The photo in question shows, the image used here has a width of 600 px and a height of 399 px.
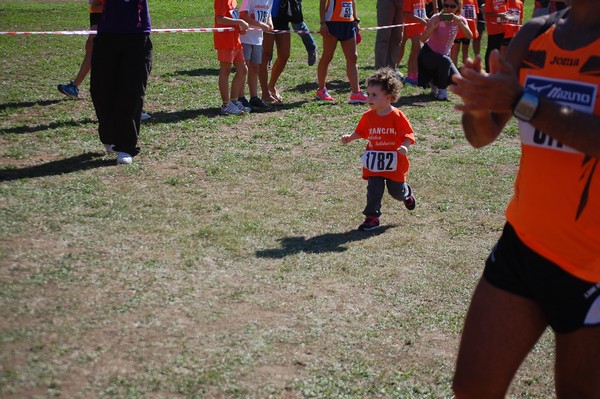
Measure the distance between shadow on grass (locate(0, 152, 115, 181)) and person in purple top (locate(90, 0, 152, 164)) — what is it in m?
0.25

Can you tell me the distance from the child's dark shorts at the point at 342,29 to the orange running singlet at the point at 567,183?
911 centimetres

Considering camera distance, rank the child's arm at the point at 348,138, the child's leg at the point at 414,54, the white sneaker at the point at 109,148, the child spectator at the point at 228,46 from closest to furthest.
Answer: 1. the child's arm at the point at 348,138
2. the white sneaker at the point at 109,148
3. the child spectator at the point at 228,46
4. the child's leg at the point at 414,54

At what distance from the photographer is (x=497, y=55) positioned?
2.95 m

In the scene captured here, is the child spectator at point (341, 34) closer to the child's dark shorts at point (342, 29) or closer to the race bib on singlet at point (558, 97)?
the child's dark shorts at point (342, 29)

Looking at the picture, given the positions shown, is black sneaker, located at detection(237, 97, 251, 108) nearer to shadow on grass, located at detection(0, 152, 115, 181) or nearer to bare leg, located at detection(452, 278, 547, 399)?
shadow on grass, located at detection(0, 152, 115, 181)

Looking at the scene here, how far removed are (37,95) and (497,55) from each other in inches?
377

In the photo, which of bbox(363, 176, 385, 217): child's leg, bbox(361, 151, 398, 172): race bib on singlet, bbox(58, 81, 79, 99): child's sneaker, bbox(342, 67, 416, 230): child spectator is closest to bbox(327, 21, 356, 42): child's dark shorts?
bbox(58, 81, 79, 99): child's sneaker

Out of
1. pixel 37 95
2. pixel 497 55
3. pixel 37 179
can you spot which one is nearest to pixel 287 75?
pixel 37 95

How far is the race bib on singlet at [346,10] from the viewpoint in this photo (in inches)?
470

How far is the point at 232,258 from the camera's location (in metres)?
6.20

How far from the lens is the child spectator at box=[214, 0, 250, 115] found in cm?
1065

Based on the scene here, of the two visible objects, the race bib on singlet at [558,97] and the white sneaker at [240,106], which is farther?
the white sneaker at [240,106]

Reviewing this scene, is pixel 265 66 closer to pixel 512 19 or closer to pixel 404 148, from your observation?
pixel 512 19

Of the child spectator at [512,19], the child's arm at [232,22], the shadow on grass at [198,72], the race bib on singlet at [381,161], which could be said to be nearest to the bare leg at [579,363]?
the race bib on singlet at [381,161]
